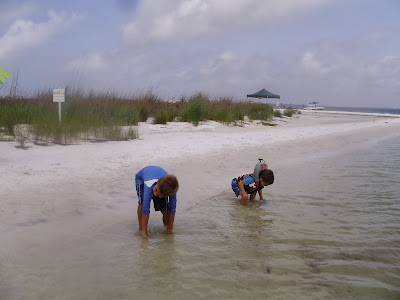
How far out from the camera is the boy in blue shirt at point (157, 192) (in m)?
3.95

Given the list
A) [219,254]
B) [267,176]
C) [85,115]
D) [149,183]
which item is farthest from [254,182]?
[85,115]

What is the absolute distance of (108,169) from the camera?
7035mm

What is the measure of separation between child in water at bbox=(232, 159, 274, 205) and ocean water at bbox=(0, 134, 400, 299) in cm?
21

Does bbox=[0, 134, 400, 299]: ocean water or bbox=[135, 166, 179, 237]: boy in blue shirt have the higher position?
bbox=[135, 166, 179, 237]: boy in blue shirt

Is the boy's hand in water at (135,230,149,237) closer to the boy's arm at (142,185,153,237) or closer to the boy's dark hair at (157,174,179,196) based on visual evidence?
the boy's arm at (142,185,153,237)

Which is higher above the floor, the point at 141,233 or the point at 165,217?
the point at 165,217

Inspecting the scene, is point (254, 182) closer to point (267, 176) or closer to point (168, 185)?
point (267, 176)

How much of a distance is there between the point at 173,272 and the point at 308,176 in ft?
18.0

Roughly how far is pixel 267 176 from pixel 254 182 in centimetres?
45

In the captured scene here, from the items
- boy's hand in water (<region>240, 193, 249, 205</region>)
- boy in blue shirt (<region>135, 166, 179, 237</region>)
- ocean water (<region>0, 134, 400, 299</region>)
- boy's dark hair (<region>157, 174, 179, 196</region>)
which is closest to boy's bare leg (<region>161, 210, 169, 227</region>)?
boy in blue shirt (<region>135, 166, 179, 237</region>)

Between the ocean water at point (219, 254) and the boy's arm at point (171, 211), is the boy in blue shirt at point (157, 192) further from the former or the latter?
the ocean water at point (219, 254)

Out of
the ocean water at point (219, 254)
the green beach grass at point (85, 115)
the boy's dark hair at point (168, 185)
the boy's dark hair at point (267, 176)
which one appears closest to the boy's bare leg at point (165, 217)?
the ocean water at point (219, 254)

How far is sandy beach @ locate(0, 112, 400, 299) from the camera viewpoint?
329 centimetres

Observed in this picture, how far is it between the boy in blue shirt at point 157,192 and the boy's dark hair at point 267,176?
5.60ft
